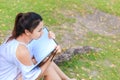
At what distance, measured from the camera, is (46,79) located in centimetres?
586

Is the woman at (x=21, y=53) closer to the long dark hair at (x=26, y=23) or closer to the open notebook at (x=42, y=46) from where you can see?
the long dark hair at (x=26, y=23)

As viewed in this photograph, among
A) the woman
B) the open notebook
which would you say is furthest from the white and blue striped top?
the open notebook

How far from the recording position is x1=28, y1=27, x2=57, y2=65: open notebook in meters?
5.46

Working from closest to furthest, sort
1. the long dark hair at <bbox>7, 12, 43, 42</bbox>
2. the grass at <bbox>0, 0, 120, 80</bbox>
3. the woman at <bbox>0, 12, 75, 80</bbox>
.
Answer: the woman at <bbox>0, 12, 75, 80</bbox>, the long dark hair at <bbox>7, 12, 43, 42</bbox>, the grass at <bbox>0, 0, 120, 80</bbox>

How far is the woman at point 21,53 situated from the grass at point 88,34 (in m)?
2.19

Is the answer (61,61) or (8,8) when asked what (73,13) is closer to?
(8,8)

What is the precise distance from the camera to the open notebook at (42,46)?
5.46 metres

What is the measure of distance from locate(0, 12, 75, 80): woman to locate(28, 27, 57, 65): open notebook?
0.23m

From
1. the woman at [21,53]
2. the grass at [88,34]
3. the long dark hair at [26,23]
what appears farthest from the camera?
the grass at [88,34]

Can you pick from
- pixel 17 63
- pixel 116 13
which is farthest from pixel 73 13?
pixel 17 63

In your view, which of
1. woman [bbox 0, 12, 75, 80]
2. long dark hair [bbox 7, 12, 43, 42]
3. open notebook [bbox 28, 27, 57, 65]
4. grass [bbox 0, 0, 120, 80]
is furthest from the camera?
grass [bbox 0, 0, 120, 80]

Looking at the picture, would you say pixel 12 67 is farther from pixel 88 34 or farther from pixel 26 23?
pixel 88 34

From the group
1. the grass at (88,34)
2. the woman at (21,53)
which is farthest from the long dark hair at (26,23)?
the grass at (88,34)

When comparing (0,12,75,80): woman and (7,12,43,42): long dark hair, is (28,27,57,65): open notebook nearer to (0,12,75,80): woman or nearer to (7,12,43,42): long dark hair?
(0,12,75,80): woman
